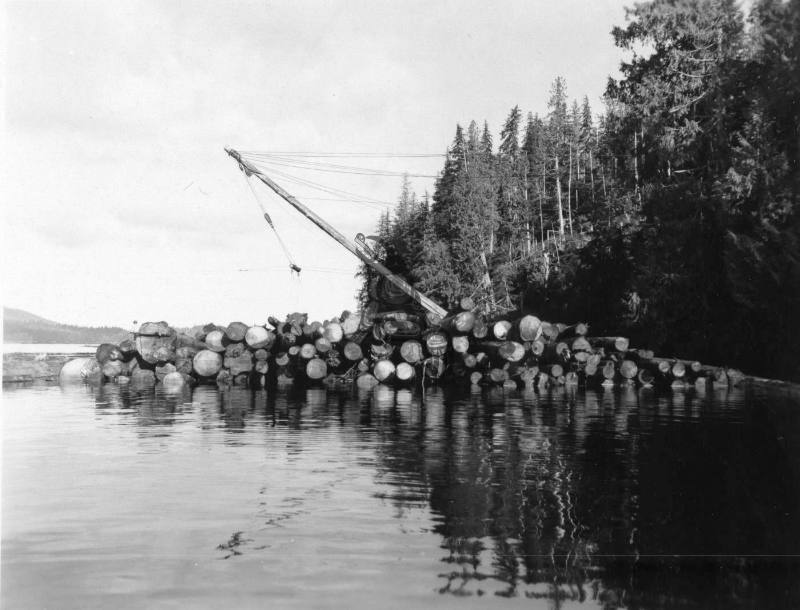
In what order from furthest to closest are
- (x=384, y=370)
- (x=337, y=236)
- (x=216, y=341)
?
(x=337, y=236) < (x=216, y=341) < (x=384, y=370)

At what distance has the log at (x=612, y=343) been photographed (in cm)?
2373

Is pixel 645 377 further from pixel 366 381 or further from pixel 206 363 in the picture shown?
pixel 206 363

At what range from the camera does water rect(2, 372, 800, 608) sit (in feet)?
15.5

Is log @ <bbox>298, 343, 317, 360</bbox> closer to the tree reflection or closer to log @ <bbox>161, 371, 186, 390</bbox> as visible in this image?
log @ <bbox>161, 371, 186, 390</bbox>

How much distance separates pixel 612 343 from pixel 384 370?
302 inches

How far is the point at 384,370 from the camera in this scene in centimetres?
2406

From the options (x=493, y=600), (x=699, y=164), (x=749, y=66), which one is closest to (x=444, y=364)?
(x=699, y=164)

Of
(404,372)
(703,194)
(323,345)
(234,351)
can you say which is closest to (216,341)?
(234,351)

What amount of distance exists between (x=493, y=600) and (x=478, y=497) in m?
2.77

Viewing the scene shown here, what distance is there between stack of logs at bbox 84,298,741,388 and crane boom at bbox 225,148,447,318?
1.87 metres

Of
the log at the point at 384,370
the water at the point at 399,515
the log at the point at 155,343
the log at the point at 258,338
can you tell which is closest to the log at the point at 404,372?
the log at the point at 384,370

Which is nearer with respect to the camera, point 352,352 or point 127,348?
point 352,352

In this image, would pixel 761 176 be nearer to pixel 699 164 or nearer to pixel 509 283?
pixel 699 164

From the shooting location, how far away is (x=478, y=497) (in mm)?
7258
